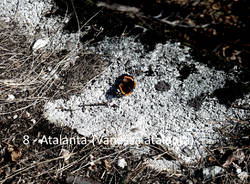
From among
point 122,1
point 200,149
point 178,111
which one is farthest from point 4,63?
point 200,149

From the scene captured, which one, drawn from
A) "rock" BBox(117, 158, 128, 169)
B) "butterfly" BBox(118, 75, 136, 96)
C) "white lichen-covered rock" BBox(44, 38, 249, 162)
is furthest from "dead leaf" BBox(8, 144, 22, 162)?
"butterfly" BBox(118, 75, 136, 96)

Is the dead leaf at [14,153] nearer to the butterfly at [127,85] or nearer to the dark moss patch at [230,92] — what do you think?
the butterfly at [127,85]

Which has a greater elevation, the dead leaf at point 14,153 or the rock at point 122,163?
the rock at point 122,163

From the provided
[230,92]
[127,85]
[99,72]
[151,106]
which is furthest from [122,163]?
[230,92]

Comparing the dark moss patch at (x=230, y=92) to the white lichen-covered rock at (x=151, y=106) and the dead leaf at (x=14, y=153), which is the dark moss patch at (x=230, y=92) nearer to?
the white lichen-covered rock at (x=151, y=106)

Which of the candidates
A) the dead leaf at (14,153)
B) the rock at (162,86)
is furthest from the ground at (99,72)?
the rock at (162,86)

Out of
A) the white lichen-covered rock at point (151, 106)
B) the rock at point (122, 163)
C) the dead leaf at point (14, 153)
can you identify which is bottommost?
the dead leaf at point (14, 153)
